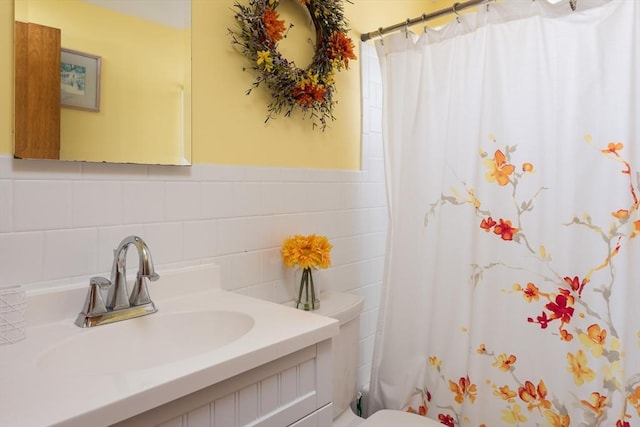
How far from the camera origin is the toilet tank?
57.4 inches

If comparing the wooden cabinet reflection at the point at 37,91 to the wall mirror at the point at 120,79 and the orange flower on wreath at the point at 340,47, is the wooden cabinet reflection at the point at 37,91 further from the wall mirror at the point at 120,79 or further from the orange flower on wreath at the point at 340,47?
the orange flower on wreath at the point at 340,47

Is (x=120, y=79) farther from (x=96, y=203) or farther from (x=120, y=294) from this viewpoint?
(x=120, y=294)

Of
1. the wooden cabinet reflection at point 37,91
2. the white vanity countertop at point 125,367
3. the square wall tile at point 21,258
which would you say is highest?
the wooden cabinet reflection at point 37,91

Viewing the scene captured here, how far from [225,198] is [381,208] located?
92 centimetres

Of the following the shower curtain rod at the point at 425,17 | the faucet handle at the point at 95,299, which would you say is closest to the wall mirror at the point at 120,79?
the faucet handle at the point at 95,299

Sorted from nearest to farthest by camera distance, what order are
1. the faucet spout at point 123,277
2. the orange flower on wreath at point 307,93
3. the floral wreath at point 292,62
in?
the faucet spout at point 123,277 → the floral wreath at point 292,62 → the orange flower on wreath at point 307,93

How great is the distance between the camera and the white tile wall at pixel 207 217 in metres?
0.99

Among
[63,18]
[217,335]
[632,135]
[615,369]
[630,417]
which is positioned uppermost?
[63,18]

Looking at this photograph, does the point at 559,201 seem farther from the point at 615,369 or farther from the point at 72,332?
the point at 72,332

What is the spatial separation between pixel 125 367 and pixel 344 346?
29.8 inches

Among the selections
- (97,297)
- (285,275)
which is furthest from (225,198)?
(97,297)

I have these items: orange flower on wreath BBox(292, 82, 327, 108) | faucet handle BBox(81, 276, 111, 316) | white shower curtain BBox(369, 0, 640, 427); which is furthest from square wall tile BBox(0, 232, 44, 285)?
white shower curtain BBox(369, 0, 640, 427)

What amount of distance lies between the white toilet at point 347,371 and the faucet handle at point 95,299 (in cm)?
68

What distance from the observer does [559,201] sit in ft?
4.53
